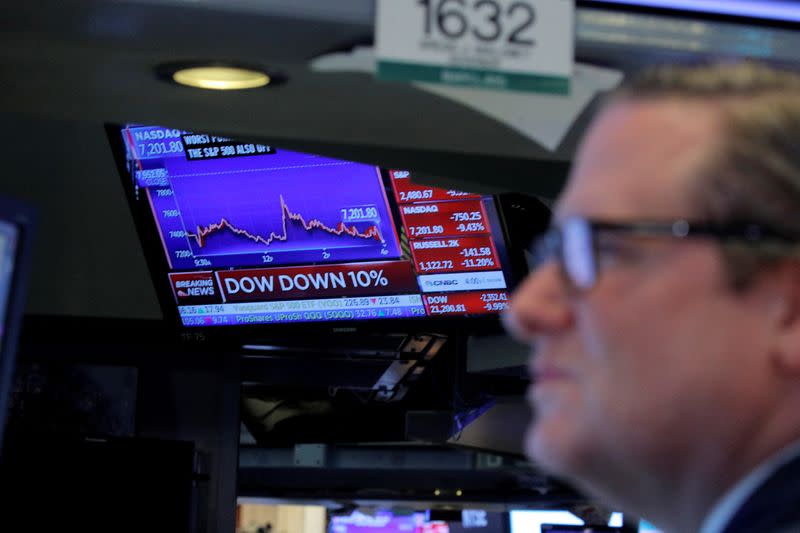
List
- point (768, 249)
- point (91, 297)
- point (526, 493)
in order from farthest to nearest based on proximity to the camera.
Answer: point (526, 493), point (91, 297), point (768, 249)

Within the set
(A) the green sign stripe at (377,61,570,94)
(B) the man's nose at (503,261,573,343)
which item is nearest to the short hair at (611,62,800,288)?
(B) the man's nose at (503,261,573,343)

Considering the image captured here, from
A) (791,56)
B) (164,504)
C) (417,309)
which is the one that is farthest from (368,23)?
(417,309)

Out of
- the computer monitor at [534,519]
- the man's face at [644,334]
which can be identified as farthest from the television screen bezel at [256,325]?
the computer monitor at [534,519]

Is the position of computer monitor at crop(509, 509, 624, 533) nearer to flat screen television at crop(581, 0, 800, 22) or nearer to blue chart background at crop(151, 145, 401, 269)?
blue chart background at crop(151, 145, 401, 269)

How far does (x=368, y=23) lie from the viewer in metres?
1.55

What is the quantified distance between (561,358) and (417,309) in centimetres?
261

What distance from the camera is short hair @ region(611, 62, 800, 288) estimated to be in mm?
938

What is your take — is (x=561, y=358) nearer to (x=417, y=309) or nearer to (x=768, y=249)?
(x=768, y=249)

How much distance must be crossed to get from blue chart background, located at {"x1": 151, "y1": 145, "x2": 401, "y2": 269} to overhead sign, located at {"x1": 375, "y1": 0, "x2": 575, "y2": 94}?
6.26 ft

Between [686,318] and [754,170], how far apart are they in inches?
5.1

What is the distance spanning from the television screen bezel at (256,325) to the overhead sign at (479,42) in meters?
1.89

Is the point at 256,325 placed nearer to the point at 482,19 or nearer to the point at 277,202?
the point at 277,202

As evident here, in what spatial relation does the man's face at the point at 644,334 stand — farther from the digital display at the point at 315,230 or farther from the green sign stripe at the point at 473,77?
the digital display at the point at 315,230

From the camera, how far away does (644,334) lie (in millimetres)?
954
